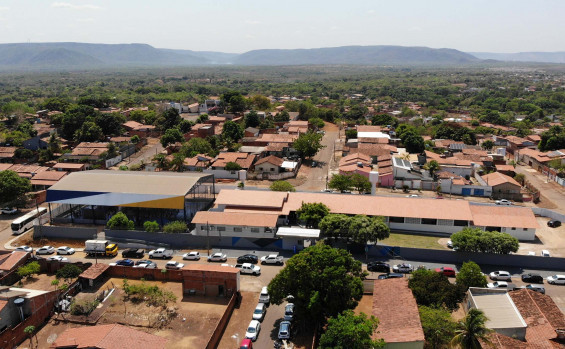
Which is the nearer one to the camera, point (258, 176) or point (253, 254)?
point (253, 254)

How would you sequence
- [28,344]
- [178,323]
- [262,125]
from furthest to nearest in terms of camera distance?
[262,125] → [178,323] → [28,344]

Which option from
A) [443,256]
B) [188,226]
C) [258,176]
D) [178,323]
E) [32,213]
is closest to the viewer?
[178,323]

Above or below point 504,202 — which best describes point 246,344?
below

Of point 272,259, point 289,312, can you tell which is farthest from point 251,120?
point 289,312

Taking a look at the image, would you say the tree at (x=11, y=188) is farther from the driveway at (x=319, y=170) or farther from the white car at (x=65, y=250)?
the driveway at (x=319, y=170)

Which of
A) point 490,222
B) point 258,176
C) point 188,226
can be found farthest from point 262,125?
point 490,222

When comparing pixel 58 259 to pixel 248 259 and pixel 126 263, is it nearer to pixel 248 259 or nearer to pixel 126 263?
pixel 126 263

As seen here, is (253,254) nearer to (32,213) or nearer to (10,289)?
(10,289)
